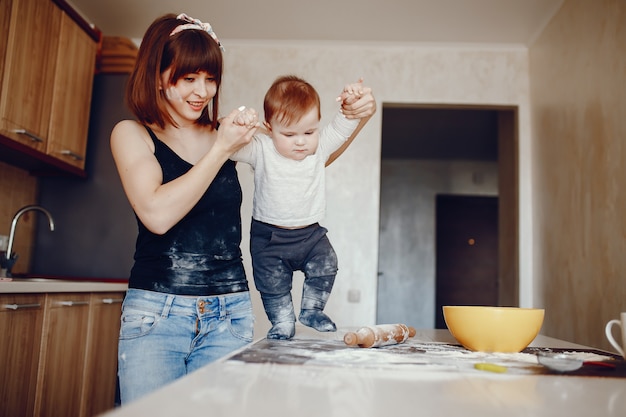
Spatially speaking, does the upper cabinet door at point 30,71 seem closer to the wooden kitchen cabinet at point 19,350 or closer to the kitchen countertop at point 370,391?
the wooden kitchen cabinet at point 19,350

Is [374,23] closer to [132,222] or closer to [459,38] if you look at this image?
[459,38]

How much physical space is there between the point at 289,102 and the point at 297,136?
78 millimetres

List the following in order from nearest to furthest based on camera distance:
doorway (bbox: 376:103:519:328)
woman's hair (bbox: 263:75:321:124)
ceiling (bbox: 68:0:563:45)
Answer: woman's hair (bbox: 263:75:321:124)
ceiling (bbox: 68:0:563:45)
doorway (bbox: 376:103:519:328)

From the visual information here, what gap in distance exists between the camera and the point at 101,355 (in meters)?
2.63

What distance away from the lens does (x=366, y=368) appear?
75 cm

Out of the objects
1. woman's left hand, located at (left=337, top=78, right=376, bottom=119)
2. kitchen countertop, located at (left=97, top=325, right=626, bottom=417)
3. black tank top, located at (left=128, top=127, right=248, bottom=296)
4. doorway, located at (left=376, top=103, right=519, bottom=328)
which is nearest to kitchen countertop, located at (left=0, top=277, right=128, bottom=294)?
black tank top, located at (left=128, top=127, right=248, bottom=296)

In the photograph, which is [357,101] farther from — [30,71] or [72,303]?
[30,71]

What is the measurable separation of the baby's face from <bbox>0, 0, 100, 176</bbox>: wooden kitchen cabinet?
1658mm

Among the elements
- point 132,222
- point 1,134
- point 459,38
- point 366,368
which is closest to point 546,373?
point 366,368

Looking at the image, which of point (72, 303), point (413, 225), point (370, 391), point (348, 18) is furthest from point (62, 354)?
point (413, 225)

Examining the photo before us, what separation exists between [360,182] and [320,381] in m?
3.13

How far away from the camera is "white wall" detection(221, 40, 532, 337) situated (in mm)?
3682

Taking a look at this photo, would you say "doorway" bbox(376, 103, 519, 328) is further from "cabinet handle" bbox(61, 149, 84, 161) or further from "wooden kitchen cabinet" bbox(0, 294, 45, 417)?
"wooden kitchen cabinet" bbox(0, 294, 45, 417)

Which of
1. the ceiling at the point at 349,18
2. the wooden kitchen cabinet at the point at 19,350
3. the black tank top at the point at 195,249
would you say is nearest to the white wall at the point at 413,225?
the ceiling at the point at 349,18
